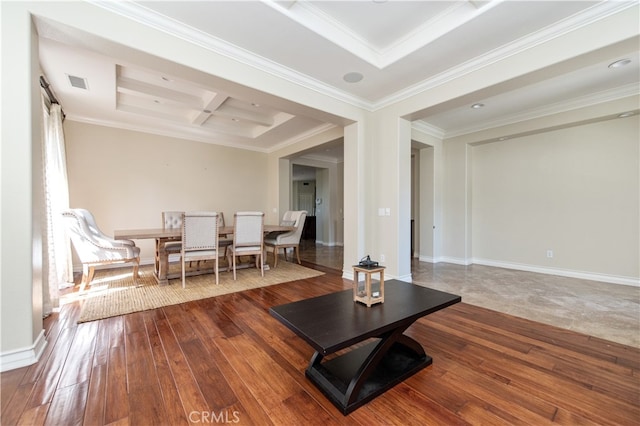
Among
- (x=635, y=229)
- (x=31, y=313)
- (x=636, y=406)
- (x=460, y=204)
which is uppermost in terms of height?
(x=460, y=204)

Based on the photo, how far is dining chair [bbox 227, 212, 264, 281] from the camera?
147 inches

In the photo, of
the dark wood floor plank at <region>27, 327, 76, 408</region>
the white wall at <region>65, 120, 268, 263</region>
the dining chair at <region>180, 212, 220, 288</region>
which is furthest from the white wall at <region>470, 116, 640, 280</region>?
the dark wood floor plank at <region>27, 327, 76, 408</region>

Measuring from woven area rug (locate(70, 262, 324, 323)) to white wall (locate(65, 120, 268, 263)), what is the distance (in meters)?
1.16

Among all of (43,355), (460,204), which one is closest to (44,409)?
(43,355)

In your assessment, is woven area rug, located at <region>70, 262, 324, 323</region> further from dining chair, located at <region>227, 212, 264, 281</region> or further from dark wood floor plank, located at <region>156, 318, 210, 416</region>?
dark wood floor plank, located at <region>156, 318, 210, 416</region>

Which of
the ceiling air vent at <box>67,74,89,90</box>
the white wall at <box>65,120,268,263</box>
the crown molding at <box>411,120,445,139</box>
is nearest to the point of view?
the ceiling air vent at <box>67,74,89,90</box>

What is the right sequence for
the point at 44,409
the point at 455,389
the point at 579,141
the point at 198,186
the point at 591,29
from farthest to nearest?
the point at 198,186, the point at 579,141, the point at 591,29, the point at 455,389, the point at 44,409

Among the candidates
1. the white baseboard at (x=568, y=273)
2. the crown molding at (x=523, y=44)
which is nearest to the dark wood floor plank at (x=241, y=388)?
the crown molding at (x=523, y=44)

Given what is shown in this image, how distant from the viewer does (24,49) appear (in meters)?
1.71

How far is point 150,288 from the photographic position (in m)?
3.31

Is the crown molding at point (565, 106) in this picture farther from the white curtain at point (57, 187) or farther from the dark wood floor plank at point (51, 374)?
the white curtain at point (57, 187)

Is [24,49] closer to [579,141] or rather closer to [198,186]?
[198,186]

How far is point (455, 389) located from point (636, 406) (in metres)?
0.89

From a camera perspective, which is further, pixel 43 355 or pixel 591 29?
pixel 591 29
